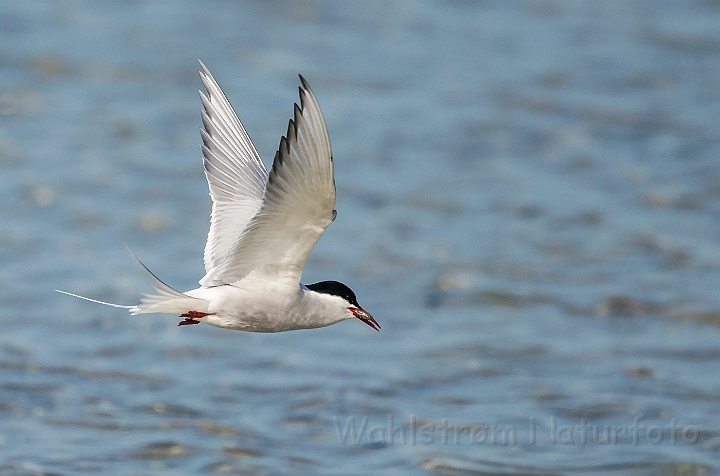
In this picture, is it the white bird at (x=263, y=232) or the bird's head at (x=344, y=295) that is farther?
the bird's head at (x=344, y=295)

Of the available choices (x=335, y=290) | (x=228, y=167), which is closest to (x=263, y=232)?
(x=335, y=290)

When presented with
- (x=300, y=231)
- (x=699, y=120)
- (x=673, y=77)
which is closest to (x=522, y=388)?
(x=300, y=231)

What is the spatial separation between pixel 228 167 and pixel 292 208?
1.47 m

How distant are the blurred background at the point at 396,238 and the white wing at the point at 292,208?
7.53 feet

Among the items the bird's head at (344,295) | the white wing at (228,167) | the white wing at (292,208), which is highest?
the white wing at (228,167)

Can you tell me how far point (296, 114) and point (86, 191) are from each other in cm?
697

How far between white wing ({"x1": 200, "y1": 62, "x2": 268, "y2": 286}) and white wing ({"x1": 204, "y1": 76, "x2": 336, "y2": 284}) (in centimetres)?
64

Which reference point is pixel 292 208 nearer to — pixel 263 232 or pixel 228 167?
pixel 263 232

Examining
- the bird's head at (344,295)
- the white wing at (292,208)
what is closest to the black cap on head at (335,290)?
the bird's head at (344,295)

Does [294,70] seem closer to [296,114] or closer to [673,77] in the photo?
[673,77]

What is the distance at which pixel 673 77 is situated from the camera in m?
14.2

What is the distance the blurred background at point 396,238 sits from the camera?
759cm

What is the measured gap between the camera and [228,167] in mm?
6156

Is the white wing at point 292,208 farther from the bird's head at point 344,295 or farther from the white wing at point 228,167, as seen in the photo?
the white wing at point 228,167
